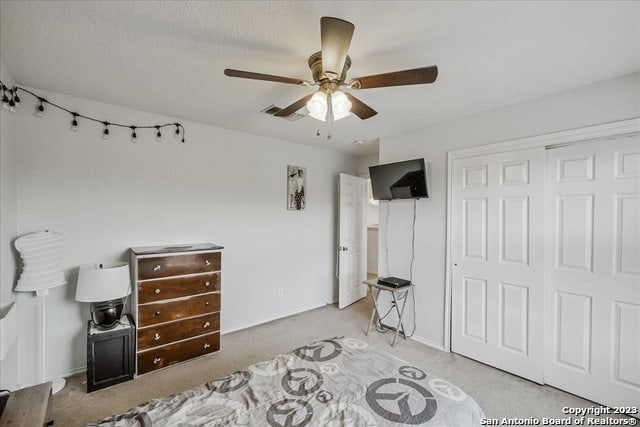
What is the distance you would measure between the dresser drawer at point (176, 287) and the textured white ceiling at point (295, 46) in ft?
5.43

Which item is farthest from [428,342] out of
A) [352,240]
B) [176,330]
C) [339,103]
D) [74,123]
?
[74,123]

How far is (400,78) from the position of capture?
1.47 meters

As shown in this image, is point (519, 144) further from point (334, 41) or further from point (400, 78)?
point (334, 41)

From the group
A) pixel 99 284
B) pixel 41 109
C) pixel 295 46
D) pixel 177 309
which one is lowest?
pixel 177 309

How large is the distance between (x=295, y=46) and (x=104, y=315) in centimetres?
257

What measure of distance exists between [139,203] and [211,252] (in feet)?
2.80

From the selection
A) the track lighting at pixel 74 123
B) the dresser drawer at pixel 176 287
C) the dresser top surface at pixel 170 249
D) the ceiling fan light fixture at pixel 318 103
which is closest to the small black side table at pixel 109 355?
the dresser drawer at pixel 176 287

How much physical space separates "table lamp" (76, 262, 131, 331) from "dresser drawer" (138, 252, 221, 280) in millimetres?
163

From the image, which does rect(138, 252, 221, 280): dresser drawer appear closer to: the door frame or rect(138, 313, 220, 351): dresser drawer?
rect(138, 313, 220, 351): dresser drawer

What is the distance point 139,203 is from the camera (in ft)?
8.99

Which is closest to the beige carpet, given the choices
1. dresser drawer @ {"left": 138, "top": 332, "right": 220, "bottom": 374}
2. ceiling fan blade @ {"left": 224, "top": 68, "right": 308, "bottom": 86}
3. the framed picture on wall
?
dresser drawer @ {"left": 138, "top": 332, "right": 220, "bottom": 374}

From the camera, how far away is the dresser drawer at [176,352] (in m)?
2.43

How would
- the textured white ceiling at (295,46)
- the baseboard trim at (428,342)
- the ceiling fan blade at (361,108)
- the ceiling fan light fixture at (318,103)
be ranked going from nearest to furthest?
the textured white ceiling at (295,46) → the ceiling fan light fixture at (318,103) → the ceiling fan blade at (361,108) → the baseboard trim at (428,342)

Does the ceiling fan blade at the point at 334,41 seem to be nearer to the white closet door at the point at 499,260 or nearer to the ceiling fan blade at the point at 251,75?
the ceiling fan blade at the point at 251,75
